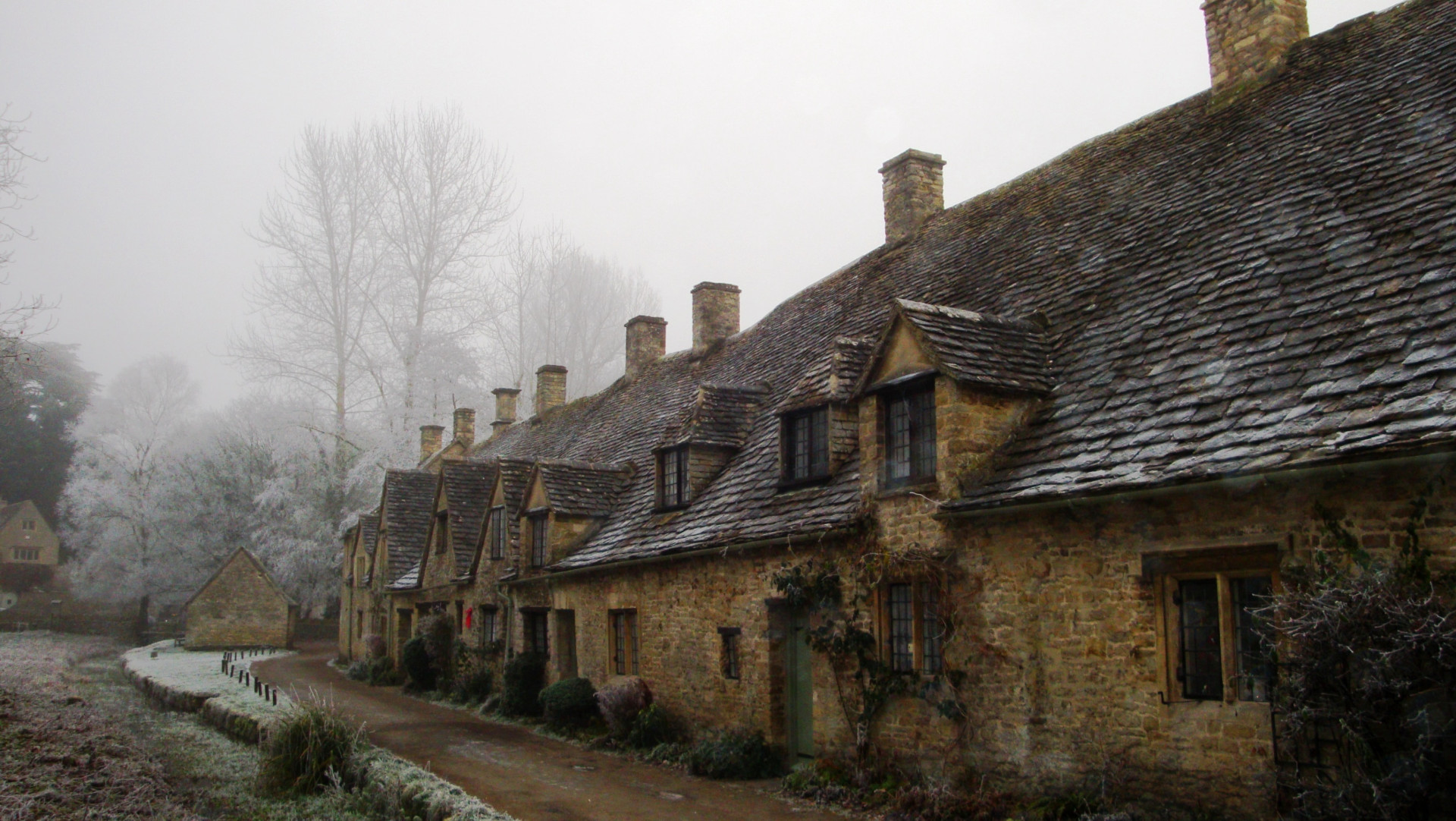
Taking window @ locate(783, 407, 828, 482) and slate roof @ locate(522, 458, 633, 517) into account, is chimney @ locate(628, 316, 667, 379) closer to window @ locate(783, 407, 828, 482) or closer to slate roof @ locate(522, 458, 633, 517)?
slate roof @ locate(522, 458, 633, 517)

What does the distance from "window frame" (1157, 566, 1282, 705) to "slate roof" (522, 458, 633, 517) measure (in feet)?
43.8

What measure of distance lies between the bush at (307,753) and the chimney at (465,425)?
28924 mm

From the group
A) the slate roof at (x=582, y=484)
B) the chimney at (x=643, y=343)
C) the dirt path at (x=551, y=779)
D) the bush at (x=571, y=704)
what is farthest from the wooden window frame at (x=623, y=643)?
the chimney at (x=643, y=343)

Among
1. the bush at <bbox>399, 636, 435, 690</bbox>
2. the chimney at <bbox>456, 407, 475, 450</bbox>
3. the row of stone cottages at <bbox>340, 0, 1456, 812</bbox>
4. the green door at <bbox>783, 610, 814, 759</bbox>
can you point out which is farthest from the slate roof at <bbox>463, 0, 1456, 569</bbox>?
the chimney at <bbox>456, 407, 475, 450</bbox>

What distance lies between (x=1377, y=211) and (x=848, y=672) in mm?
7037

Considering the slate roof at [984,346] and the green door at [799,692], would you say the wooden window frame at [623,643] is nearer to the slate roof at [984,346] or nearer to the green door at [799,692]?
the green door at [799,692]

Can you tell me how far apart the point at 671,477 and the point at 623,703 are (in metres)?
3.84

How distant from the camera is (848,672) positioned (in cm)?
1215

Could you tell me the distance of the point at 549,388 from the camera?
34750mm

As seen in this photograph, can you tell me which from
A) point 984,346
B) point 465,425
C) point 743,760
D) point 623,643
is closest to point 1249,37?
point 984,346

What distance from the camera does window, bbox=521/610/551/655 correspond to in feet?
71.9

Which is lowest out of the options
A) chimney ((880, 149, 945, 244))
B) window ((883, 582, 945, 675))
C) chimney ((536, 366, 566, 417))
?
window ((883, 582, 945, 675))

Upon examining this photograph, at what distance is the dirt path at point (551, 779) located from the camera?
11.5m

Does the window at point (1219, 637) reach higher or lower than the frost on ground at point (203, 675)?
higher
